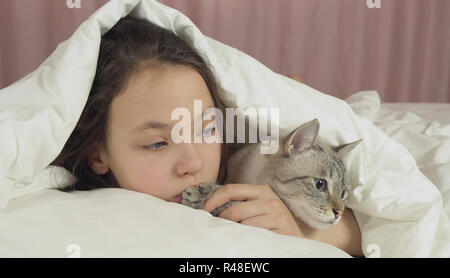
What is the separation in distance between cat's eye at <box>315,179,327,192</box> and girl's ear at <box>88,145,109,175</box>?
0.50m

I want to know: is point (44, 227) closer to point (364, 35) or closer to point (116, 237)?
point (116, 237)

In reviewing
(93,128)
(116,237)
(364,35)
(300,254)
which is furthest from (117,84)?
(364,35)

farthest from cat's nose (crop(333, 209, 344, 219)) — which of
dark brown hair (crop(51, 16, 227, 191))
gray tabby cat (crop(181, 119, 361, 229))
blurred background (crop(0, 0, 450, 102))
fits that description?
blurred background (crop(0, 0, 450, 102))

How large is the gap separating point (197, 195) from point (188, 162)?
0.25 feet

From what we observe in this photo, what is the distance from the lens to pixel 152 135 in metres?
0.92

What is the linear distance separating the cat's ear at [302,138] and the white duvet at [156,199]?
0.04m

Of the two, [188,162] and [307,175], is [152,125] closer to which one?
[188,162]

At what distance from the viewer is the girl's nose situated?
0.92m

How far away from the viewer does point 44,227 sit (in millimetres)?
729

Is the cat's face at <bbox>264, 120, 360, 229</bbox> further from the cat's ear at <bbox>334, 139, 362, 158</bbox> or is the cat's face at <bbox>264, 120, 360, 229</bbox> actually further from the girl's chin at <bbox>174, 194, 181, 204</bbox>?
the girl's chin at <bbox>174, 194, 181, 204</bbox>

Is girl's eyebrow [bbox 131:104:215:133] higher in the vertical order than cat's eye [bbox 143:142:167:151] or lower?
higher

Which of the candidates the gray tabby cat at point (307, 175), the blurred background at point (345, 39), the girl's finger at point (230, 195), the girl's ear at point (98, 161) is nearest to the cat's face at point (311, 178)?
the gray tabby cat at point (307, 175)

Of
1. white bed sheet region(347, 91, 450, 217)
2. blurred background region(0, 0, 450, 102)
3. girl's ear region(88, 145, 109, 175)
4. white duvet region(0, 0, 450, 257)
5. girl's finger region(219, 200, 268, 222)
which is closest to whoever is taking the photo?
white duvet region(0, 0, 450, 257)

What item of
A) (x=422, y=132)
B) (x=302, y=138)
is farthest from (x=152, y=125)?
(x=422, y=132)
